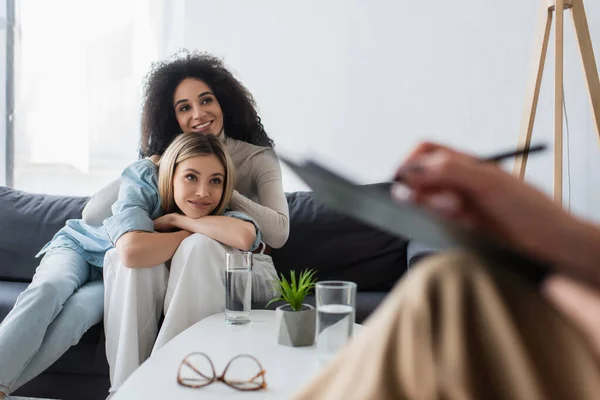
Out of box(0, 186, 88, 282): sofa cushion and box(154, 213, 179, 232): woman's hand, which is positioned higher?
box(154, 213, 179, 232): woman's hand

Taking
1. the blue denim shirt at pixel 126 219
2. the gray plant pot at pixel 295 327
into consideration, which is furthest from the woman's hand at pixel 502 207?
the blue denim shirt at pixel 126 219

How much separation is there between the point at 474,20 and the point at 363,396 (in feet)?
8.74

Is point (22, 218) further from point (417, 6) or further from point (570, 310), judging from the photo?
point (570, 310)

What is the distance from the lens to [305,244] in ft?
8.09

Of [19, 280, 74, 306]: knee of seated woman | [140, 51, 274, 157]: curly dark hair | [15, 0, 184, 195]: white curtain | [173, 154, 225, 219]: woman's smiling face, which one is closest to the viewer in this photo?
[19, 280, 74, 306]: knee of seated woman

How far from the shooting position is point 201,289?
1.72m

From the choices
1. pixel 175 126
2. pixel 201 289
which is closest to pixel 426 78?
pixel 175 126

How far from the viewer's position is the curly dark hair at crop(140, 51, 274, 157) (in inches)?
94.9

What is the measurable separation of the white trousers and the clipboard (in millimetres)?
1239

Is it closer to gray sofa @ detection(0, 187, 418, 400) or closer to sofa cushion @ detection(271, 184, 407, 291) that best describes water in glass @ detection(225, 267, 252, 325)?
gray sofa @ detection(0, 187, 418, 400)

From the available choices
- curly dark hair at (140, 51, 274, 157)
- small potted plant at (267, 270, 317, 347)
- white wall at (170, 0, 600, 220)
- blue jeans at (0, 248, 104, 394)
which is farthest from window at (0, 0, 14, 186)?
small potted plant at (267, 270, 317, 347)

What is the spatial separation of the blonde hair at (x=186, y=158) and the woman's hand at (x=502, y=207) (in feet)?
5.03

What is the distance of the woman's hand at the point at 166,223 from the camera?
194 cm

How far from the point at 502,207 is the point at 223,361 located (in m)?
0.88
